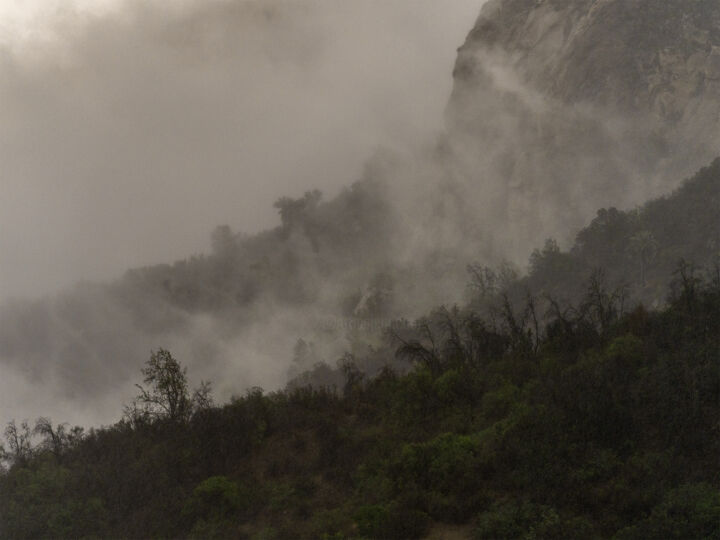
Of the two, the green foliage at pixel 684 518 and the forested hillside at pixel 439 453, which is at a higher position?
the forested hillside at pixel 439 453

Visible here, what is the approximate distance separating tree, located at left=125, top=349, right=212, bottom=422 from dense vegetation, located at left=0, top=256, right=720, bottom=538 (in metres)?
0.11

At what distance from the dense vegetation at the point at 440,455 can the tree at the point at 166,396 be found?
111 millimetres

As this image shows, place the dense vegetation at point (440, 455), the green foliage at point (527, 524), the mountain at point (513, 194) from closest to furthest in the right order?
the green foliage at point (527, 524), the dense vegetation at point (440, 455), the mountain at point (513, 194)

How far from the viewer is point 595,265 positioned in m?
84.9

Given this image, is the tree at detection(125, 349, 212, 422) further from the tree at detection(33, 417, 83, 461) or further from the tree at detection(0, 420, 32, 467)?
the tree at detection(0, 420, 32, 467)

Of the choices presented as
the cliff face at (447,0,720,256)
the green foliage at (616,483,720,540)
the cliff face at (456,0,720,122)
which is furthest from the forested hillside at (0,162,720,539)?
the cliff face at (456,0,720,122)

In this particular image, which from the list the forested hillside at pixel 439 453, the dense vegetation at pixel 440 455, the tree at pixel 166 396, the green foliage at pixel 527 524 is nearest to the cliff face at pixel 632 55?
the forested hillside at pixel 439 453

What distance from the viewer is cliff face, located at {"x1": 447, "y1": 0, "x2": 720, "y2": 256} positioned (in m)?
110

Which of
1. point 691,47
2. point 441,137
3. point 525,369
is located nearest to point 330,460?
point 525,369

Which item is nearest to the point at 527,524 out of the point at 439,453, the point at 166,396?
the point at 439,453

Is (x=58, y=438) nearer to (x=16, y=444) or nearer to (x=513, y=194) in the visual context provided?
(x=16, y=444)

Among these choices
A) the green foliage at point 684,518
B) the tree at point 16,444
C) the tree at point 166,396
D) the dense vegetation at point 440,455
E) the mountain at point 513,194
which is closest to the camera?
the green foliage at point 684,518

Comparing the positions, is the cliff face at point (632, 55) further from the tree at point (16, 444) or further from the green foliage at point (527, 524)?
the green foliage at point (527, 524)

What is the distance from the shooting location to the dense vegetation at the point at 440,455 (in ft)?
45.0
